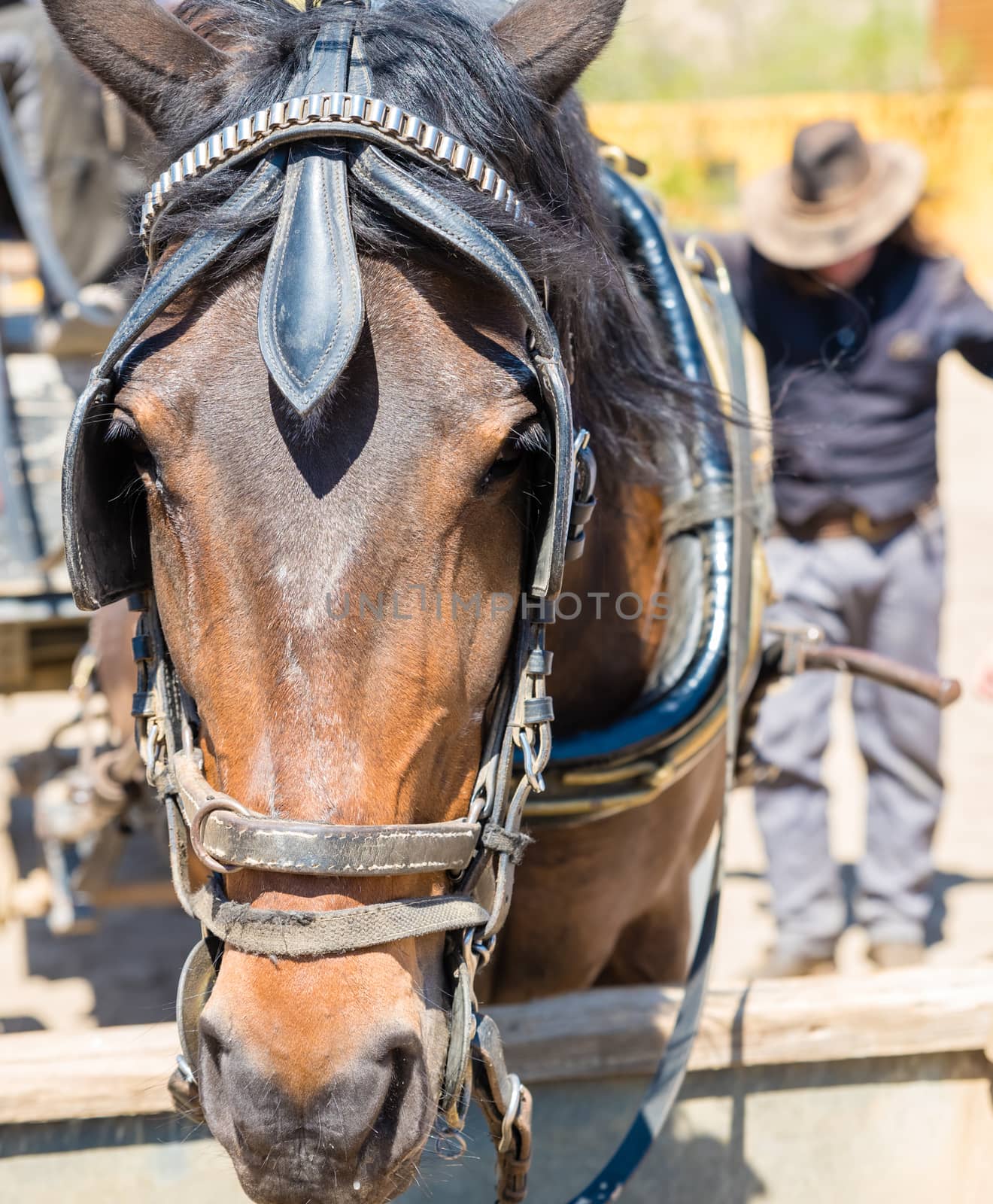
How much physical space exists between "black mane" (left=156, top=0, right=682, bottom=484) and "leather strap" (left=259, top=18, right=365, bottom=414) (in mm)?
32

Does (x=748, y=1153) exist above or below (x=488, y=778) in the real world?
below

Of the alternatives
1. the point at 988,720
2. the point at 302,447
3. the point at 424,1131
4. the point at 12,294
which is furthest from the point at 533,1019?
the point at 12,294

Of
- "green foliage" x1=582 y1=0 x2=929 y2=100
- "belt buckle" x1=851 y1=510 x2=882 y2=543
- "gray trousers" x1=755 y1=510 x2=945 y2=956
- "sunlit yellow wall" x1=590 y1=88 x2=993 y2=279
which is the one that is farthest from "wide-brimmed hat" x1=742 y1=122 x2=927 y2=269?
"sunlit yellow wall" x1=590 y1=88 x2=993 y2=279

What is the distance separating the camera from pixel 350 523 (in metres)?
1.15

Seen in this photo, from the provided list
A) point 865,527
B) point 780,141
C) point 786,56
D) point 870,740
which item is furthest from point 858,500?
point 786,56

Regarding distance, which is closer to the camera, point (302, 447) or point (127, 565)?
point (302, 447)

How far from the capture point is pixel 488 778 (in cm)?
129

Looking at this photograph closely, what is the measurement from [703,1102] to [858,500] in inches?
88.4

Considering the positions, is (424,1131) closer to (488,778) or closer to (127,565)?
(488,778)

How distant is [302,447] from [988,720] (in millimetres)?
5143

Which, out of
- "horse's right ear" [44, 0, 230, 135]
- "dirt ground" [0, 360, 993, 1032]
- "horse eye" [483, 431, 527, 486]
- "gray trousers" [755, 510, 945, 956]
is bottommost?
"dirt ground" [0, 360, 993, 1032]

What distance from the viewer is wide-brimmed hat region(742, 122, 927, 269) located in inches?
140

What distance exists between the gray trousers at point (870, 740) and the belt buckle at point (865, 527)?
3 cm

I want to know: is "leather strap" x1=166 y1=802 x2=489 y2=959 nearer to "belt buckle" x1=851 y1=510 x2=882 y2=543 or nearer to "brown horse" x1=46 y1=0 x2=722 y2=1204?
"brown horse" x1=46 y1=0 x2=722 y2=1204
